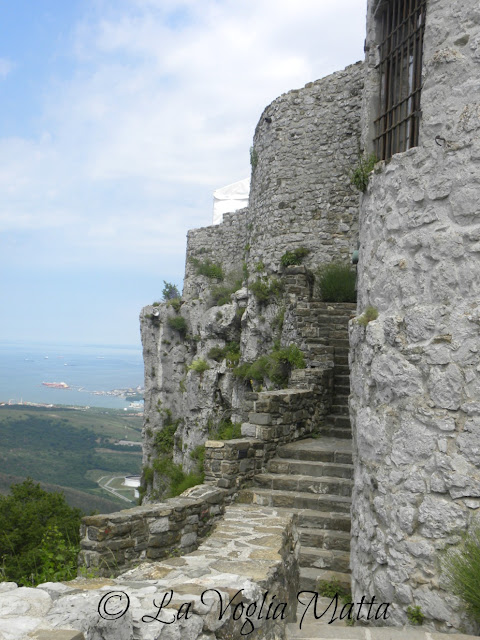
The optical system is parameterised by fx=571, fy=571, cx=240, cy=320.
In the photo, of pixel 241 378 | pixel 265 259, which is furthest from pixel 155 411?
pixel 265 259

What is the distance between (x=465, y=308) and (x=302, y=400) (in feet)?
17.0

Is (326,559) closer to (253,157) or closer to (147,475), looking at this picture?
(253,157)

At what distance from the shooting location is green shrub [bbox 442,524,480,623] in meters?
3.90

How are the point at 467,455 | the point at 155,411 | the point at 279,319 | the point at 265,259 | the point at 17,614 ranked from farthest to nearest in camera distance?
1. the point at 155,411
2. the point at 265,259
3. the point at 279,319
4. the point at 467,455
5. the point at 17,614

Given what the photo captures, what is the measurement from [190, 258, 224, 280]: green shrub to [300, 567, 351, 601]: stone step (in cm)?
1353

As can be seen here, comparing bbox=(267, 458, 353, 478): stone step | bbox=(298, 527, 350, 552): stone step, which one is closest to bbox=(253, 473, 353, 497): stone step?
bbox=(267, 458, 353, 478): stone step

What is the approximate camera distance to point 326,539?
268 inches

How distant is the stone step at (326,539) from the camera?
6734mm

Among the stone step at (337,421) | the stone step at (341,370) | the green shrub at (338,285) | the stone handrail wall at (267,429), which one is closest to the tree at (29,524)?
the stone handrail wall at (267,429)

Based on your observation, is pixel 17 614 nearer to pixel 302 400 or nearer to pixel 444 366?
pixel 444 366

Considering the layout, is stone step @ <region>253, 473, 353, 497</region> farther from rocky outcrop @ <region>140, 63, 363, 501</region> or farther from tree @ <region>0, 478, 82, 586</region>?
rocky outcrop @ <region>140, 63, 363, 501</region>

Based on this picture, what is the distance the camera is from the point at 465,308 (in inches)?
173

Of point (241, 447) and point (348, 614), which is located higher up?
point (241, 447)

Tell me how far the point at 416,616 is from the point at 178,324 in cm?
1469
